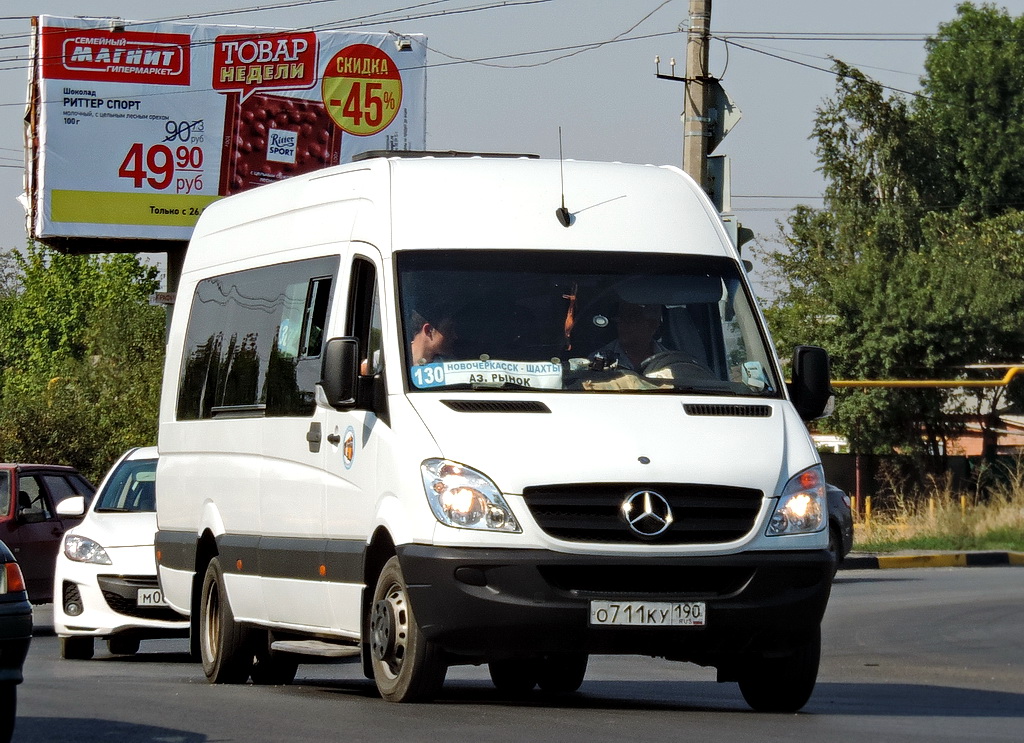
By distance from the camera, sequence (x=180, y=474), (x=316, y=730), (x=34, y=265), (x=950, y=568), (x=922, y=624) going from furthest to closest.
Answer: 1. (x=34, y=265)
2. (x=950, y=568)
3. (x=922, y=624)
4. (x=180, y=474)
5. (x=316, y=730)

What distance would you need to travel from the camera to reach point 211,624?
37.8 feet

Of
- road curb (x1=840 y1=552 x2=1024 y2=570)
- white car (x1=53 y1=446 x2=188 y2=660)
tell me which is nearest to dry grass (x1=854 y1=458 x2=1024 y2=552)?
road curb (x1=840 y1=552 x2=1024 y2=570)

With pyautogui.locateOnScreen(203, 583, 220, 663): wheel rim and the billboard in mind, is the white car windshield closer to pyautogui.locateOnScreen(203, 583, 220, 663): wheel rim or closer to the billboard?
pyautogui.locateOnScreen(203, 583, 220, 663): wheel rim

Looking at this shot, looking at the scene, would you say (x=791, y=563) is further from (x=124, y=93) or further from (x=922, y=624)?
(x=124, y=93)

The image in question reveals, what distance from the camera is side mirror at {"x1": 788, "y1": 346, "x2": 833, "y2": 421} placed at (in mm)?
9227

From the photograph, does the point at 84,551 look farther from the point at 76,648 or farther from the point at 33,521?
the point at 33,521

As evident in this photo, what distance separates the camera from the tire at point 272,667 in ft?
37.4

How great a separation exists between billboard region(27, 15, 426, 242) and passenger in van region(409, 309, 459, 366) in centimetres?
2579

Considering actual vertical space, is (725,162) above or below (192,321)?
above

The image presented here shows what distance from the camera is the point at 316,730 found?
792 cm

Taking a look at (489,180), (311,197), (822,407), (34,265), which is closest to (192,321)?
(311,197)

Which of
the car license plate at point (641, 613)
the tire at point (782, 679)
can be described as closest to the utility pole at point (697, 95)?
the tire at point (782, 679)

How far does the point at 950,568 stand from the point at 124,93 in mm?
16314

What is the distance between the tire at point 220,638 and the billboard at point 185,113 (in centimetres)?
2322
